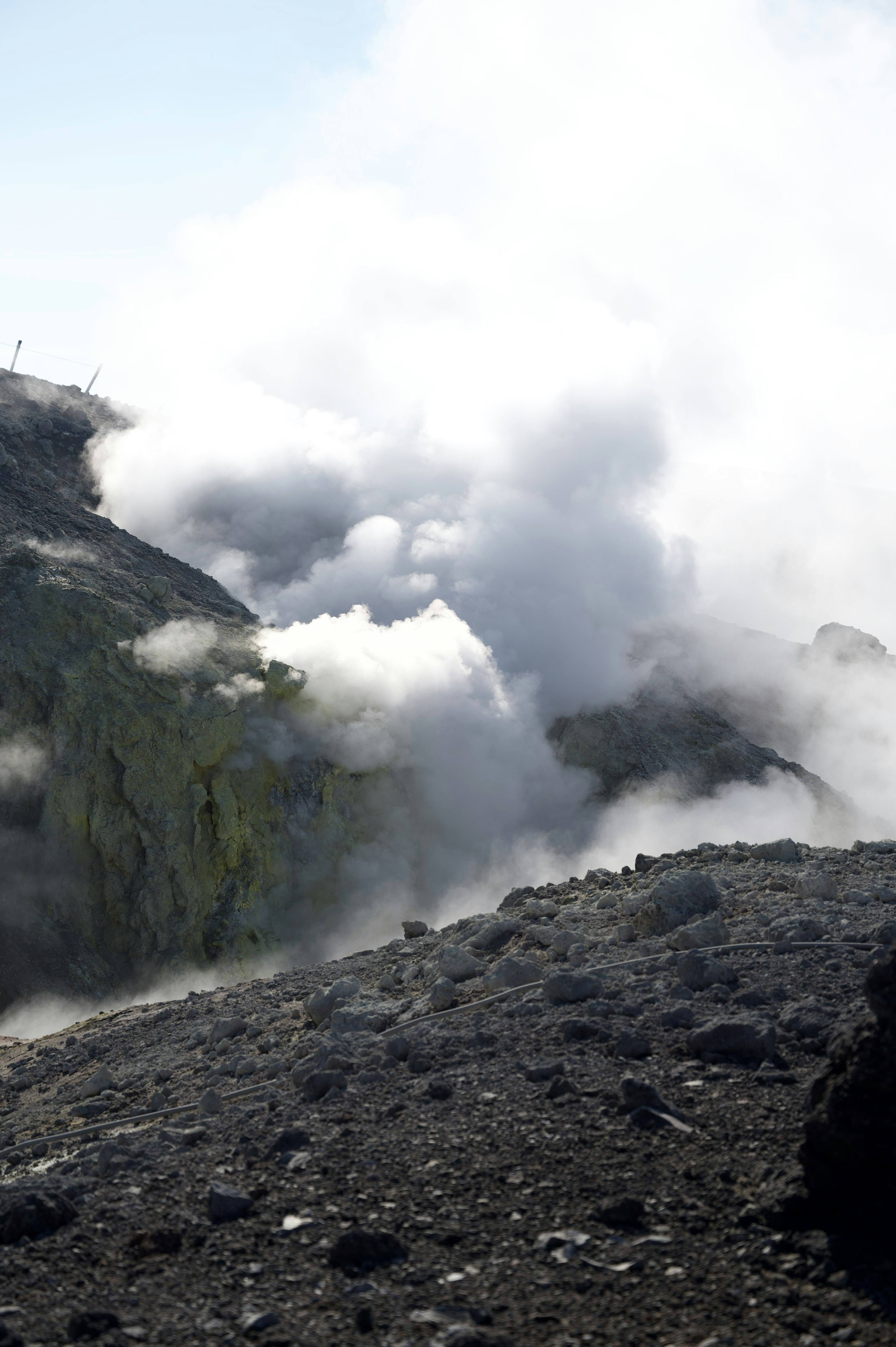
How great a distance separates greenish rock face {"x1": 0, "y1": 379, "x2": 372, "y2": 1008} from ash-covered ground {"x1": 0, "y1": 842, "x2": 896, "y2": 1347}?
1216 centimetres

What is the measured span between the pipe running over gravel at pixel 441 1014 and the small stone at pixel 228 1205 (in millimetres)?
2288

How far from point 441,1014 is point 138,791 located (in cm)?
1521

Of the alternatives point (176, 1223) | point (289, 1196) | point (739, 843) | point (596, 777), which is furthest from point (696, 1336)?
point (596, 777)

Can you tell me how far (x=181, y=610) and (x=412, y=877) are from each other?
896 cm

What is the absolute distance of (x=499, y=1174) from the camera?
4.33m

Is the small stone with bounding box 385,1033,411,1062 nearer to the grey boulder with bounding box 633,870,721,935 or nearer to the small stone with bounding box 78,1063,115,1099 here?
the grey boulder with bounding box 633,870,721,935

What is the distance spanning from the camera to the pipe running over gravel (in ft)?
22.6

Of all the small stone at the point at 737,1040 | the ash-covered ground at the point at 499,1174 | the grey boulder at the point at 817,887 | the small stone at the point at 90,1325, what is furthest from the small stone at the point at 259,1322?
the grey boulder at the point at 817,887

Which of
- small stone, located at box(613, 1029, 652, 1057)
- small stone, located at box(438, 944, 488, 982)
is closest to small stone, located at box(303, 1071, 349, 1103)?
small stone, located at box(613, 1029, 652, 1057)

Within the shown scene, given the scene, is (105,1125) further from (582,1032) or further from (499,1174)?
(499,1174)

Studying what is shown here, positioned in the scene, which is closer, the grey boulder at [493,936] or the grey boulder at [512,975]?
the grey boulder at [512,975]

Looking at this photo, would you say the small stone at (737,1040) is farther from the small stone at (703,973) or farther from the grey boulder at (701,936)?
the grey boulder at (701,936)

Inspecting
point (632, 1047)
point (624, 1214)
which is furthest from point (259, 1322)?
point (632, 1047)

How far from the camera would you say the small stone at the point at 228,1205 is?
4.29m
